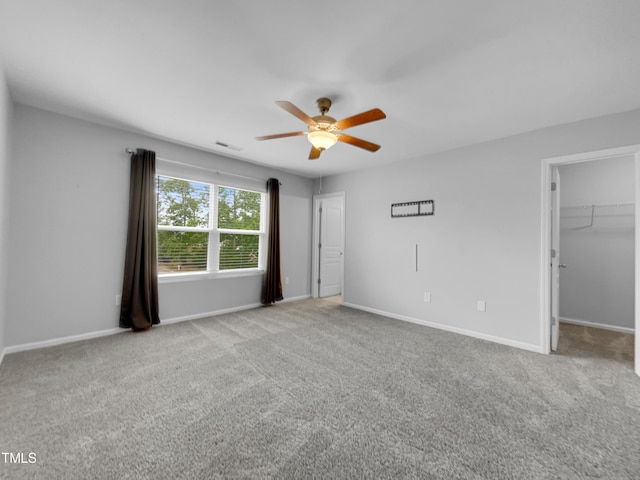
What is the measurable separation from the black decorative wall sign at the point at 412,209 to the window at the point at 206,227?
2301 mm

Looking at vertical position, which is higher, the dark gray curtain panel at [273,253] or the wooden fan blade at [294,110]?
the wooden fan blade at [294,110]

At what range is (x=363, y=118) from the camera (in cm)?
215

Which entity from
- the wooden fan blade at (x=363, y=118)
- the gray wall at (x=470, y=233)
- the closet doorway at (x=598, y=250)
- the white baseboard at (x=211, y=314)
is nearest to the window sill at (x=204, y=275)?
the white baseboard at (x=211, y=314)

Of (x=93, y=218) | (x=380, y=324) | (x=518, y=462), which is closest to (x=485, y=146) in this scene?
(x=380, y=324)

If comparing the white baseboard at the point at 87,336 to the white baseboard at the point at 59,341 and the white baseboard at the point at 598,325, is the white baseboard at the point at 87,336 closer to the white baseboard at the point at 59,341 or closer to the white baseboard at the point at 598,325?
the white baseboard at the point at 59,341

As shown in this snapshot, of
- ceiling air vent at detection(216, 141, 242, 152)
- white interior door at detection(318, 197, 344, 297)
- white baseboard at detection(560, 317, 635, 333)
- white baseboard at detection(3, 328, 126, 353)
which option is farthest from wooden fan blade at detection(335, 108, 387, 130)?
white baseboard at detection(560, 317, 635, 333)

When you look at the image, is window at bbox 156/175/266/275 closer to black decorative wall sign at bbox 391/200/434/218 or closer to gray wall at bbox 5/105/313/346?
gray wall at bbox 5/105/313/346

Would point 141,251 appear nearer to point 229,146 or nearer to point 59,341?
point 59,341

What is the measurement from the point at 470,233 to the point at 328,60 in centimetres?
277

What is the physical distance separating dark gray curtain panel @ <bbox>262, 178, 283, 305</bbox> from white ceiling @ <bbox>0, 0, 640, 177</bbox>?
1.79m

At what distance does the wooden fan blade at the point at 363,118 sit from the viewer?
2.05 meters

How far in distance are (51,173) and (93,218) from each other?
1.90 ft

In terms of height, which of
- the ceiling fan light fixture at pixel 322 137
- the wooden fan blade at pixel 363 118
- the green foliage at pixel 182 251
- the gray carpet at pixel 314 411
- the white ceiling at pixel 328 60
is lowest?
the gray carpet at pixel 314 411

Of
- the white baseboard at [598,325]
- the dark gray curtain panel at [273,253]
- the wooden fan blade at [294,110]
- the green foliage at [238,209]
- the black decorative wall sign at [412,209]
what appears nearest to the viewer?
the wooden fan blade at [294,110]
